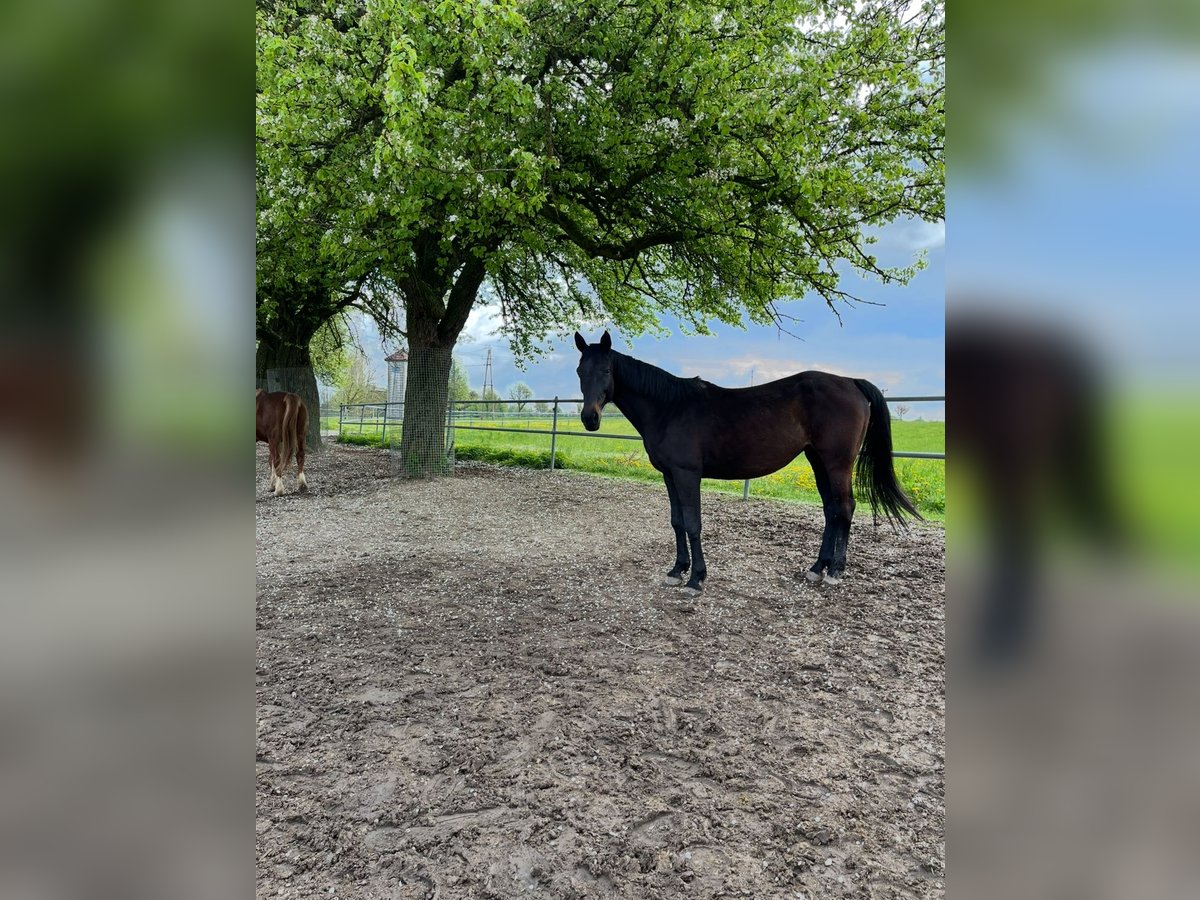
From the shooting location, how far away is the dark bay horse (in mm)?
4461

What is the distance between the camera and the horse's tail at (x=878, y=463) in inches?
181

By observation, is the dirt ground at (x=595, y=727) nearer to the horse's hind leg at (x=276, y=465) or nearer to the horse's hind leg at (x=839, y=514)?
the horse's hind leg at (x=839, y=514)

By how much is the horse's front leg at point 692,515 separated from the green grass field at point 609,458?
295 cm

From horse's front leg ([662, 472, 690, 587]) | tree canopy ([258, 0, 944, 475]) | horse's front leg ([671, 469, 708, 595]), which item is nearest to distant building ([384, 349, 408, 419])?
tree canopy ([258, 0, 944, 475])

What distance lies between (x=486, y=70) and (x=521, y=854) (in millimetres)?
6036

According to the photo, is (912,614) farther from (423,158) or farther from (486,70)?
(486,70)

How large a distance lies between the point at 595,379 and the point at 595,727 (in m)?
2.43

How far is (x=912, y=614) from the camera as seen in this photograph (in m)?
4.07

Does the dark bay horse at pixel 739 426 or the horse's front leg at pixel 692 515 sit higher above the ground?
the dark bay horse at pixel 739 426

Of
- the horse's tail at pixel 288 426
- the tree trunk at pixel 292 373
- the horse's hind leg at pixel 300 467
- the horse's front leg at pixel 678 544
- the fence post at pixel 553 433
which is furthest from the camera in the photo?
the tree trunk at pixel 292 373

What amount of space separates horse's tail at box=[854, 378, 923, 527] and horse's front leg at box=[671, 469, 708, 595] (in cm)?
135
